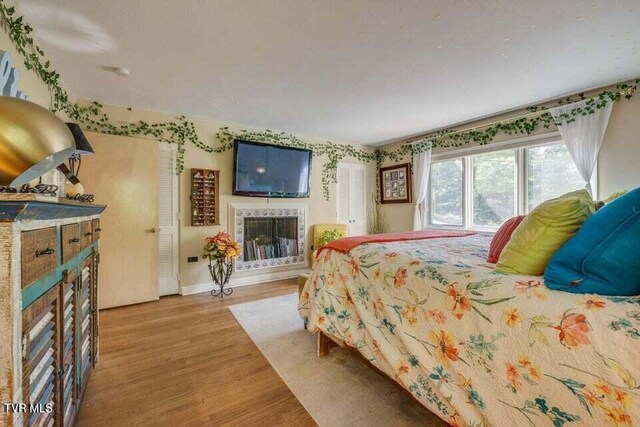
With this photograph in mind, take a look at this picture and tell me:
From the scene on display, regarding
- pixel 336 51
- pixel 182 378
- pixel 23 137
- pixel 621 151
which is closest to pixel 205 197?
pixel 182 378

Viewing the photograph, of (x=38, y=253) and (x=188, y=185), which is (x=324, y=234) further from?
(x=38, y=253)

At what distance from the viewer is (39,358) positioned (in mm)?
892

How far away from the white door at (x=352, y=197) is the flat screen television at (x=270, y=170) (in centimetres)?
85

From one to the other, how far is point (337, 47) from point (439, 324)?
6.56ft

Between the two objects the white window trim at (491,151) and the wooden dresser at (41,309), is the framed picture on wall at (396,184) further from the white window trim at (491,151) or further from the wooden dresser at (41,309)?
the wooden dresser at (41,309)

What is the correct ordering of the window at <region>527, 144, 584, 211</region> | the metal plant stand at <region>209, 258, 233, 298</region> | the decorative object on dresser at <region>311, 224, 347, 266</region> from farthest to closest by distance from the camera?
the decorative object on dresser at <region>311, 224, 347, 266</region> < the metal plant stand at <region>209, 258, 233, 298</region> < the window at <region>527, 144, 584, 211</region>

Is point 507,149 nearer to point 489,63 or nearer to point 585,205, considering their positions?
point 489,63

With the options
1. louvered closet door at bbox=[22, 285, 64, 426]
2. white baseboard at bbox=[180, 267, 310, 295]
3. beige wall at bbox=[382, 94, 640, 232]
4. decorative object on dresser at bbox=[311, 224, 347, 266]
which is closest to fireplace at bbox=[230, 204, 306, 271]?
white baseboard at bbox=[180, 267, 310, 295]

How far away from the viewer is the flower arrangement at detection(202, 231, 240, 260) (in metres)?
3.46

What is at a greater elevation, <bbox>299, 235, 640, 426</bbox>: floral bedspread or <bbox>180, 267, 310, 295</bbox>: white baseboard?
<bbox>299, 235, 640, 426</bbox>: floral bedspread

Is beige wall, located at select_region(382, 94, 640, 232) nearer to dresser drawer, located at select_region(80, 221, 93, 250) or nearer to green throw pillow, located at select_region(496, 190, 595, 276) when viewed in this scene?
green throw pillow, located at select_region(496, 190, 595, 276)

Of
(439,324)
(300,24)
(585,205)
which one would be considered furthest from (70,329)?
(585,205)

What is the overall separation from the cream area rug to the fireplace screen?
1.63 metres

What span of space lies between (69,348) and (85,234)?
582 mm
